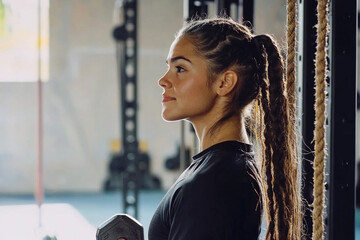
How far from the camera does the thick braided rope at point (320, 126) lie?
3.81ft

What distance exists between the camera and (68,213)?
6.90m

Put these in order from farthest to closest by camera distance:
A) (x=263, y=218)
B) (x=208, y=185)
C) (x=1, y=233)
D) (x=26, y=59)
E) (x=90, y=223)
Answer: (x=26, y=59) → (x=90, y=223) → (x=1, y=233) → (x=263, y=218) → (x=208, y=185)

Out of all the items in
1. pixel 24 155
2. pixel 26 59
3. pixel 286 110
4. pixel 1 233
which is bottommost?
pixel 1 233

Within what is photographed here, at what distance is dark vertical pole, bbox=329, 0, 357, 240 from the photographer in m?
1.27

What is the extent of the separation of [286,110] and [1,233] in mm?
5047

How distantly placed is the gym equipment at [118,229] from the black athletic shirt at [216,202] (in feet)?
0.31

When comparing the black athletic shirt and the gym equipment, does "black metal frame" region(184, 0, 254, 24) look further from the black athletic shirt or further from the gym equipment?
the gym equipment

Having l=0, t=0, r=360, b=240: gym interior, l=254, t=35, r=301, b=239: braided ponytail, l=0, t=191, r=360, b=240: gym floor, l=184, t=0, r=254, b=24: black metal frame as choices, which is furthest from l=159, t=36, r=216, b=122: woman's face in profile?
l=0, t=0, r=360, b=240: gym interior

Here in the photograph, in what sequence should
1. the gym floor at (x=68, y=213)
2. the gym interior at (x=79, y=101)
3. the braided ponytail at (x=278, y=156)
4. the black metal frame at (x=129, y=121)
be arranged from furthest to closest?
the gym interior at (x=79, y=101)
the gym floor at (x=68, y=213)
the black metal frame at (x=129, y=121)
the braided ponytail at (x=278, y=156)

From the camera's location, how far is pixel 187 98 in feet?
4.67

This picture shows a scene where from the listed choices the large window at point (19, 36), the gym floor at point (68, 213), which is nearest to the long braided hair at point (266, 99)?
the gym floor at point (68, 213)

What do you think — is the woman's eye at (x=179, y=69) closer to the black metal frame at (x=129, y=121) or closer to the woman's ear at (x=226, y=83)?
the woman's ear at (x=226, y=83)

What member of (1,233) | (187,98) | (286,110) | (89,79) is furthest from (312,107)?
(89,79)

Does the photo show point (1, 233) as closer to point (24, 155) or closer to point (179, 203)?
point (24, 155)
